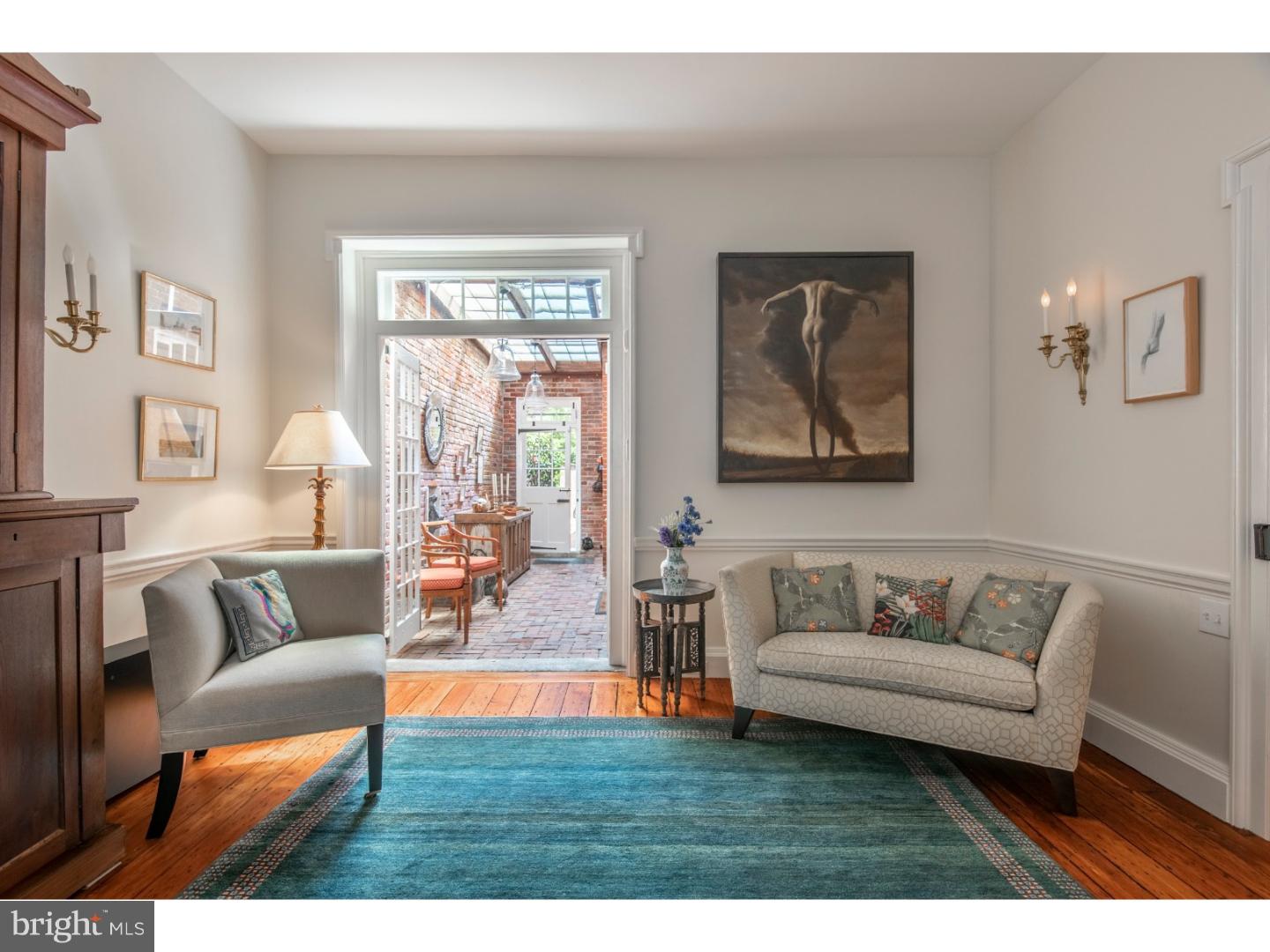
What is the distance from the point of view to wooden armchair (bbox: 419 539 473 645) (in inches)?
185

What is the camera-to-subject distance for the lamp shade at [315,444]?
10.4ft

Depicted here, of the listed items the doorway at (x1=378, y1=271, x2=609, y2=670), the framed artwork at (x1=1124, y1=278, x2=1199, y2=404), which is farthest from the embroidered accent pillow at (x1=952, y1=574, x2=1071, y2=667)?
the doorway at (x1=378, y1=271, x2=609, y2=670)

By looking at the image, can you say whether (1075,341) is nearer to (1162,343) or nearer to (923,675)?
(1162,343)

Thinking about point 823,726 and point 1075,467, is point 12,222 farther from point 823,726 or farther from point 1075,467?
point 1075,467

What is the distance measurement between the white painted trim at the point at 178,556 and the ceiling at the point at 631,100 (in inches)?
85.7

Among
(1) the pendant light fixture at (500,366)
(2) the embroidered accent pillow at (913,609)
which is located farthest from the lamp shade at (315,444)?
(1) the pendant light fixture at (500,366)

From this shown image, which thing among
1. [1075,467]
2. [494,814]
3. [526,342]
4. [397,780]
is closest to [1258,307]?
[1075,467]

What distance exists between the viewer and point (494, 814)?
2.28 meters

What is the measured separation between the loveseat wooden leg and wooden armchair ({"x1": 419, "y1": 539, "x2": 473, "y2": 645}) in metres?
3.56

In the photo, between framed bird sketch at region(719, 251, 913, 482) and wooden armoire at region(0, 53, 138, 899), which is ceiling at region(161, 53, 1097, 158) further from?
wooden armoire at region(0, 53, 138, 899)

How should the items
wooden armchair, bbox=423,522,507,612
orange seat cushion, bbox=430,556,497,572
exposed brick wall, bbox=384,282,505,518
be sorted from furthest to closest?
exposed brick wall, bbox=384,282,505,518
orange seat cushion, bbox=430,556,497,572
wooden armchair, bbox=423,522,507,612

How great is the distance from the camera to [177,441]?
305 centimetres

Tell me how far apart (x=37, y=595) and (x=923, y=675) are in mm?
2838
